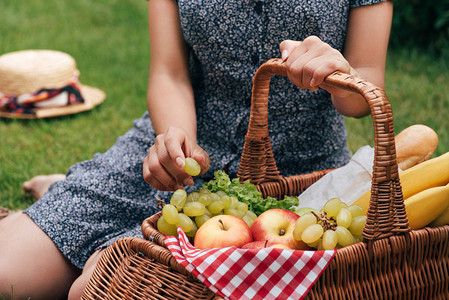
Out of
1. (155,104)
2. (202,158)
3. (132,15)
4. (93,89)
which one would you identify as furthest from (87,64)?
(202,158)

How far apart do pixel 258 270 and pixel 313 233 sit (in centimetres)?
14

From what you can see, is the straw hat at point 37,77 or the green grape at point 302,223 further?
the straw hat at point 37,77

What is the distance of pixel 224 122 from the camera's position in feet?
5.52

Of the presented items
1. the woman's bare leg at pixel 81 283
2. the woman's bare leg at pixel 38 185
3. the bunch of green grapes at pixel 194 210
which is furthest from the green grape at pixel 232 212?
the woman's bare leg at pixel 38 185

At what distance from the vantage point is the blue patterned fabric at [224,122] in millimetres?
1568

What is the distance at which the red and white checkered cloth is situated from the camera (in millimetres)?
1021

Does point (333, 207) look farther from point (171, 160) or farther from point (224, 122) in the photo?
point (224, 122)

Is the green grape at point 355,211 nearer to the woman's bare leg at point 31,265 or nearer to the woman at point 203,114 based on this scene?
the woman at point 203,114

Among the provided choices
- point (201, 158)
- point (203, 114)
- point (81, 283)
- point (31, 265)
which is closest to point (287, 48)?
point (201, 158)

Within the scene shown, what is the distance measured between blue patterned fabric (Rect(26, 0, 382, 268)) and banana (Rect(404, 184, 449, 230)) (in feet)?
1.79

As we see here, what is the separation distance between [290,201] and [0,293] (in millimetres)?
862

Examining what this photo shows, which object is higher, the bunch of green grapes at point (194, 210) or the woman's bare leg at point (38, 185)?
the bunch of green grapes at point (194, 210)

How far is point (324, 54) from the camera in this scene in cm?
114

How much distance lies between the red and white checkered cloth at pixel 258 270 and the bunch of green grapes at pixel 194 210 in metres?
0.16
